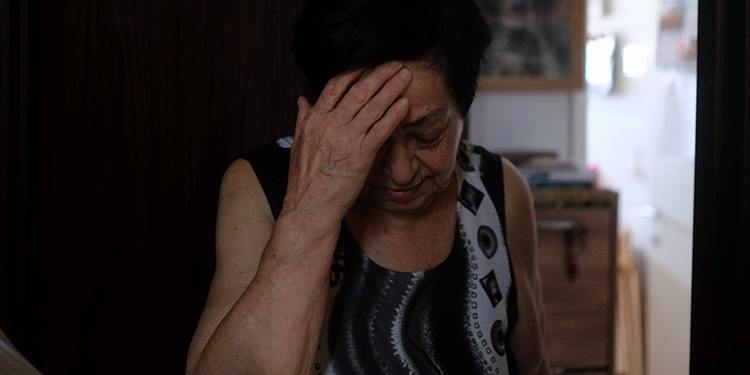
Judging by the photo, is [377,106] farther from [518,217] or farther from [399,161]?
[518,217]

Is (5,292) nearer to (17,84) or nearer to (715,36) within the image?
(17,84)

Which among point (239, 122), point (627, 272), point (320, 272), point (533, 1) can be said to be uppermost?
point (533, 1)

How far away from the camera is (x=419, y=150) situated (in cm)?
112

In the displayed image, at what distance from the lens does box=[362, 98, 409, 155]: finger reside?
1.01 metres

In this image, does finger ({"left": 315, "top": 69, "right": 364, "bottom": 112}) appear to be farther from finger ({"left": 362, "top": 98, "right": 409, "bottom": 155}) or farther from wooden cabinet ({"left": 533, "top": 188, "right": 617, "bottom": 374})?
wooden cabinet ({"left": 533, "top": 188, "right": 617, "bottom": 374})

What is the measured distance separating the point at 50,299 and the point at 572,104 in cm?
192

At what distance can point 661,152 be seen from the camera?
327cm

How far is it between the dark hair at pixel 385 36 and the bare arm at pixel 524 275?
0.79 ft

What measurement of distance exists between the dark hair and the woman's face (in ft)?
0.08

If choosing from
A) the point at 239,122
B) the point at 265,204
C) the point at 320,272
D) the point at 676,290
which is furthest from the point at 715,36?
the point at 676,290

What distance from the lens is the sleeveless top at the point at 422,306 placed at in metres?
1.17

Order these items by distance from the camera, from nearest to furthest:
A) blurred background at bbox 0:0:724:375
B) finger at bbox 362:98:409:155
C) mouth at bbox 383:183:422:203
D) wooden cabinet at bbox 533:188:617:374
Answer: finger at bbox 362:98:409:155 < mouth at bbox 383:183:422:203 < blurred background at bbox 0:0:724:375 < wooden cabinet at bbox 533:188:617:374

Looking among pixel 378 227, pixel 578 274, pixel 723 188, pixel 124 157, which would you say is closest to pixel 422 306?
pixel 378 227

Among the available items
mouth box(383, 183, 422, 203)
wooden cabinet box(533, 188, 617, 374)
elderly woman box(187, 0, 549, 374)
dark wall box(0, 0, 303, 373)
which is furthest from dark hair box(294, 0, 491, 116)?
wooden cabinet box(533, 188, 617, 374)
